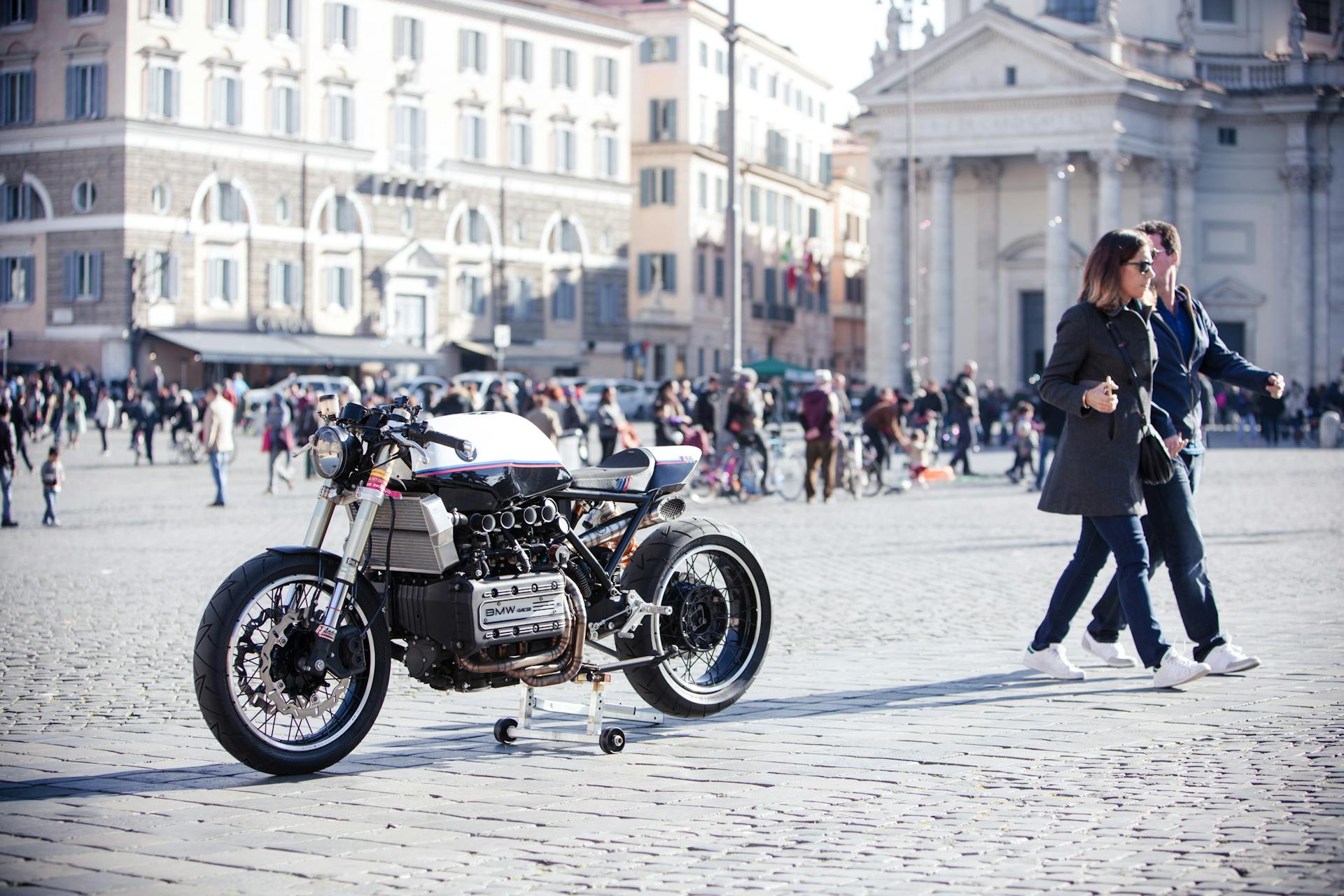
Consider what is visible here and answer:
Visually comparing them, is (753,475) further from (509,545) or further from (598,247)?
(598,247)

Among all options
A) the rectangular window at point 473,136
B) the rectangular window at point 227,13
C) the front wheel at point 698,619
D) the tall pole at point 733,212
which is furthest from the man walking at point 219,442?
the rectangular window at point 473,136

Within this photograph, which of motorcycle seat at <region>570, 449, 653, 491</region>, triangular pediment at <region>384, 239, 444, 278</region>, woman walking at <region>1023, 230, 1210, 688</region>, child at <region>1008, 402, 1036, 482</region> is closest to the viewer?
motorcycle seat at <region>570, 449, 653, 491</region>

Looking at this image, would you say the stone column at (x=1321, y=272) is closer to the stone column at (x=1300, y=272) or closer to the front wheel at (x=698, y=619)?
the stone column at (x=1300, y=272)

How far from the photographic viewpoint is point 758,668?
27.0 feet

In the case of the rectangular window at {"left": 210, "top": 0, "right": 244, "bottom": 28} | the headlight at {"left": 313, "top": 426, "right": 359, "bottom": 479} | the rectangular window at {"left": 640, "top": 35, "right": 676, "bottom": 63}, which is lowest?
the headlight at {"left": 313, "top": 426, "right": 359, "bottom": 479}

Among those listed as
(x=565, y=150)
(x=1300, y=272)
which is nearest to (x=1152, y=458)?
(x=1300, y=272)

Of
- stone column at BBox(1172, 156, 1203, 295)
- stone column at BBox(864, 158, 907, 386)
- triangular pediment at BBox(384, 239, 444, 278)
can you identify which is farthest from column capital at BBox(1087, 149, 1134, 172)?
triangular pediment at BBox(384, 239, 444, 278)

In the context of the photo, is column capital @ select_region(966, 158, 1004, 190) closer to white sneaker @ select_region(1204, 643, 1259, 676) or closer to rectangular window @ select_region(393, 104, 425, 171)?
rectangular window @ select_region(393, 104, 425, 171)

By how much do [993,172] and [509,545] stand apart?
5909cm

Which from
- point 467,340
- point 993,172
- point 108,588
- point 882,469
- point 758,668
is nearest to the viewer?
point 758,668

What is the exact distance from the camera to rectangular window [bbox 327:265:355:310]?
63.5m

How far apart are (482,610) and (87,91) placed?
51.1 meters

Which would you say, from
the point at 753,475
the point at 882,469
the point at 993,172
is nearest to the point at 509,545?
the point at 753,475

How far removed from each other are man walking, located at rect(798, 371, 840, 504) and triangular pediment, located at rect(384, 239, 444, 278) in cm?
4107
